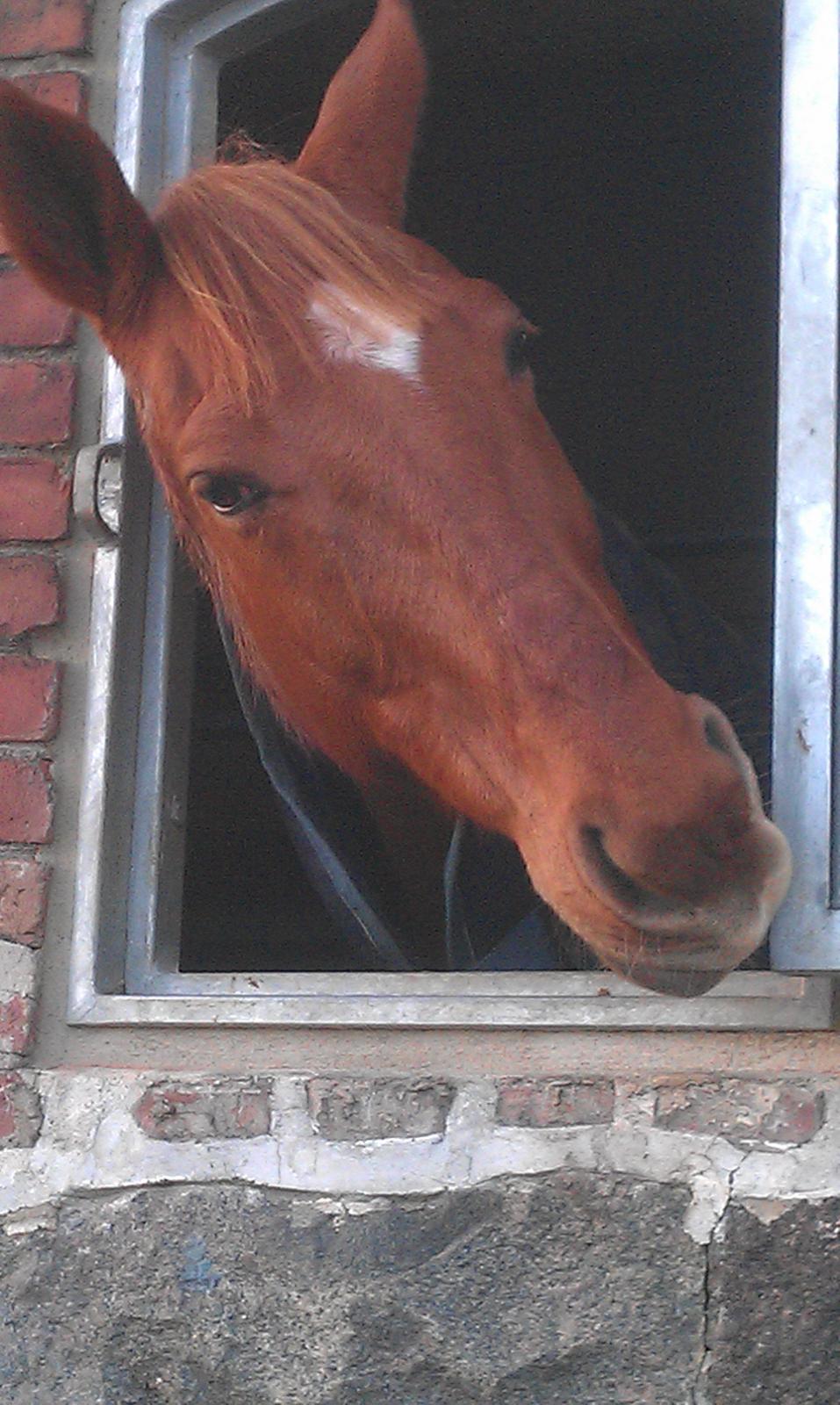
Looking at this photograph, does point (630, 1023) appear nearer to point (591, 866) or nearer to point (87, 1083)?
point (591, 866)

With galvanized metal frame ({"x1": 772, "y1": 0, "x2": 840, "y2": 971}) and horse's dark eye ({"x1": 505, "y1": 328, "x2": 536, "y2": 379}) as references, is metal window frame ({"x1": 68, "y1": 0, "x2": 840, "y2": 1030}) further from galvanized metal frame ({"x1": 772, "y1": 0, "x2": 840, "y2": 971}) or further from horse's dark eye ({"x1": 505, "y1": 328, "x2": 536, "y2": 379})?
horse's dark eye ({"x1": 505, "y1": 328, "x2": 536, "y2": 379})

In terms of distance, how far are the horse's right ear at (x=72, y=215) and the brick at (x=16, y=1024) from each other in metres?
0.75

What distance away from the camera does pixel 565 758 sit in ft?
4.38

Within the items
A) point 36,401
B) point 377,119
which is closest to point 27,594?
point 36,401

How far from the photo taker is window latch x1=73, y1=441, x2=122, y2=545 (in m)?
1.93

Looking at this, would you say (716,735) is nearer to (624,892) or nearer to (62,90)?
(624,892)

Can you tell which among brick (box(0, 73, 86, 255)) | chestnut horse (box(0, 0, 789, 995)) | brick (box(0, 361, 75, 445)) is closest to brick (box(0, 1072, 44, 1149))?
chestnut horse (box(0, 0, 789, 995))

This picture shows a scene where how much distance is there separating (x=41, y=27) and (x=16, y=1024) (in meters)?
1.24

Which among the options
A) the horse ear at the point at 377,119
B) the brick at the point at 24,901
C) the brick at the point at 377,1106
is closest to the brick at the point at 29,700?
the brick at the point at 24,901

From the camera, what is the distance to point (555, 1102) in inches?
64.6

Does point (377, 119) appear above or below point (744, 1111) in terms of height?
above

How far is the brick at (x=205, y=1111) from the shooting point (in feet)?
5.72

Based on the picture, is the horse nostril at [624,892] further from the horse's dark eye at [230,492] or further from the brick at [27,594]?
the brick at [27,594]

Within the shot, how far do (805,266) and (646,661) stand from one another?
488 millimetres
